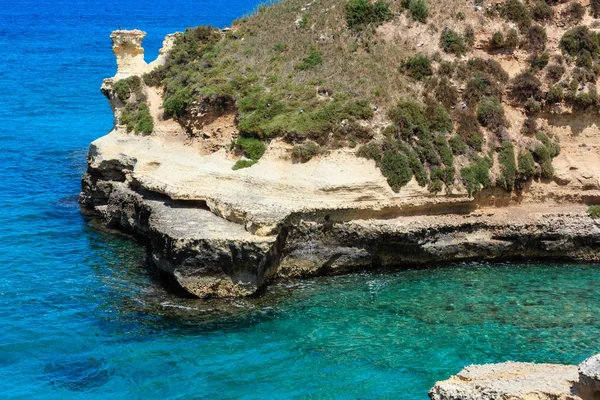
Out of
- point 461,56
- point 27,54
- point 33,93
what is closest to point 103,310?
point 461,56

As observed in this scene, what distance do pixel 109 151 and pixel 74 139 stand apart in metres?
17.3

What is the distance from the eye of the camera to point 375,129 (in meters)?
33.4

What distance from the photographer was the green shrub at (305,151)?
32.4 metres

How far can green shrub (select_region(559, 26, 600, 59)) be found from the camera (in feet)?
120

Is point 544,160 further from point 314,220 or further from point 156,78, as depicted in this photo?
point 156,78

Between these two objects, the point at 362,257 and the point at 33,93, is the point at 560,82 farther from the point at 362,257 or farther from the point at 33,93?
the point at 33,93

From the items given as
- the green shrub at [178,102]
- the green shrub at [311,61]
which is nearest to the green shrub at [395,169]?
the green shrub at [311,61]

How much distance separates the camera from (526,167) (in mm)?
33594

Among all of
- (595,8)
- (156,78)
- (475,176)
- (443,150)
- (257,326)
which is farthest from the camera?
(156,78)

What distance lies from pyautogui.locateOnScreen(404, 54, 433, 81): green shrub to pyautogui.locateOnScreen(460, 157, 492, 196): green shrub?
464 cm

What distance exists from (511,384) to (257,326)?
39.0ft

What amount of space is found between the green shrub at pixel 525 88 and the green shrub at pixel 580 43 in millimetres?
2217

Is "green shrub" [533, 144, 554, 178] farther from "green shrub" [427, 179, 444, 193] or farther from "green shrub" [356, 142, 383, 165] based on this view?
"green shrub" [356, 142, 383, 165]

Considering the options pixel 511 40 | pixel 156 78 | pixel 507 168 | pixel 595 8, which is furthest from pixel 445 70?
pixel 156 78
